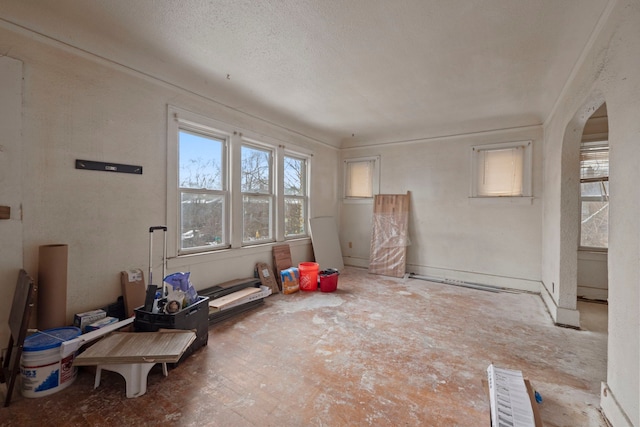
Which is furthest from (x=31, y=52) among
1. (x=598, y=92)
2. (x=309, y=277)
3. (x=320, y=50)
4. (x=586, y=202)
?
(x=586, y=202)

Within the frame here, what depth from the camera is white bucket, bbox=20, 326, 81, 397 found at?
73.2 inches

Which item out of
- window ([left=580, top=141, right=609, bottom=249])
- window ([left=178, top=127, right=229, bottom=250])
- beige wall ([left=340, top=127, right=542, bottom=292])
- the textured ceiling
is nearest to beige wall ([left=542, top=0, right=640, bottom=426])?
the textured ceiling

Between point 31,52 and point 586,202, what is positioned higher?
point 31,52

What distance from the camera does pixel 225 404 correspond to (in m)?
1.82

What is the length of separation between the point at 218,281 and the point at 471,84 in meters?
4.09

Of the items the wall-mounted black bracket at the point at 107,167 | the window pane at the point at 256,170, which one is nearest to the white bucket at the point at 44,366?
the wall-mounted black bracket at the point at 107,167

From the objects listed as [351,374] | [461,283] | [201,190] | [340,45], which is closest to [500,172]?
[461,283]

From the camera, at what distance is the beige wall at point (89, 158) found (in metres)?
2.19

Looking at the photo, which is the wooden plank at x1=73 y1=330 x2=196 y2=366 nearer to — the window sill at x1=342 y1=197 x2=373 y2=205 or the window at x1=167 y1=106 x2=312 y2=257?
the window at x1=167 y1=106 x2=312 y2=257

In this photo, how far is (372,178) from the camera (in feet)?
19.3

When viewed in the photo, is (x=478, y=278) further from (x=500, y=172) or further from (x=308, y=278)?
(x=308, y=278)

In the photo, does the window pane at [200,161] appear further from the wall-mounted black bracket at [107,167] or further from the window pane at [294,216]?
the window pane at [294,216]

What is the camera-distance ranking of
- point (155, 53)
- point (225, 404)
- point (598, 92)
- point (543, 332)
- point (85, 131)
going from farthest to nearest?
point (543, 332) < point (155, 53) < point (85, 131) < point (598, 92) < point (225, 404)

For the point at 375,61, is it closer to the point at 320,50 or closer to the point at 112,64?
the point at 320,50
